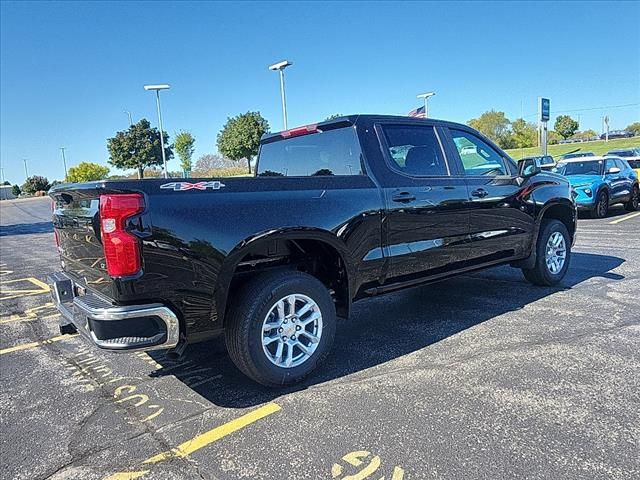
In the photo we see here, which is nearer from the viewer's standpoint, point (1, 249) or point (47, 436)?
point (47, 436)

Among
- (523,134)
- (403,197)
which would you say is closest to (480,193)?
(403,197)

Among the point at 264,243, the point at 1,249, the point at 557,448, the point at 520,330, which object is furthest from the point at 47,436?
the point at 1,249

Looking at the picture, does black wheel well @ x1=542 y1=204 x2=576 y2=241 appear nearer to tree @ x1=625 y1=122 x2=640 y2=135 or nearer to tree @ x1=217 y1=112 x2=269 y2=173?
tree @ x1=217 y1=112 x2=269 y2=173

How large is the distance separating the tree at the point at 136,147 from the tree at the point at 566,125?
67486 mm

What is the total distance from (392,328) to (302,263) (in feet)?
4.32

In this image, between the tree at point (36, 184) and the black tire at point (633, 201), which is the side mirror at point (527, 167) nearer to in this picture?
the black tire at point (633, 201)

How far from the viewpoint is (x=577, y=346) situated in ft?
12.6

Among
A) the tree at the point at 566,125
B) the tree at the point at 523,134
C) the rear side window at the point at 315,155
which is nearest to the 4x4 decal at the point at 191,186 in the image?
the rear side window at the point at 315,155

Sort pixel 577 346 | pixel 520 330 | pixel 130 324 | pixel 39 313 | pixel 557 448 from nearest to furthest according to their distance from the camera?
pixel 557 448 → pixel 130 324 → pixel 577 346 → pixel 520 330 → pixel 39 313

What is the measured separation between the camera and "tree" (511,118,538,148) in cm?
7475

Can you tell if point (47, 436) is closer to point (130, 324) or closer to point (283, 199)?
point (130, 324)

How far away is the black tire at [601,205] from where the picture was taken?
1277cm

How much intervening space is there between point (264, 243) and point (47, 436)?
5.78ft

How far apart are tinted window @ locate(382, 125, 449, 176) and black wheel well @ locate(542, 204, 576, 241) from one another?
2.26 meters
